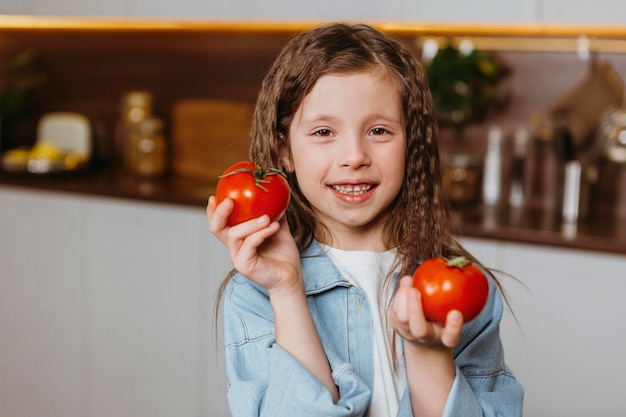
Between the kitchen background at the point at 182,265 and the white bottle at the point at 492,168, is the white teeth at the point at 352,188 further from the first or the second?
the white bottle at the point at 492,168

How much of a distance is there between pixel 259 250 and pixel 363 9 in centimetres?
157

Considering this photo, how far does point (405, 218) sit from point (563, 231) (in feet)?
3.65

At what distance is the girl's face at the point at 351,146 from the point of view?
115cm

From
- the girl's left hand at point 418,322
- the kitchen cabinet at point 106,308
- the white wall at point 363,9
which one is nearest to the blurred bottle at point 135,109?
the white wall at point 363,9

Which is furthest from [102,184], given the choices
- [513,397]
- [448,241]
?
[513,397]

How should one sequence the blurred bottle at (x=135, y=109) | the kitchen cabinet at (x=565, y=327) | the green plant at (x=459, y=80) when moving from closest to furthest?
the kitchen cabinet at (x=565, y=327) < the green plant at (x=459, y=80) < the blurred bottle at (x=135, y=109)

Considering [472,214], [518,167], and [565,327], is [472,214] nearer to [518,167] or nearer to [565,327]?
[518,167]

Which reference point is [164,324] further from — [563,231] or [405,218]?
[405,218]

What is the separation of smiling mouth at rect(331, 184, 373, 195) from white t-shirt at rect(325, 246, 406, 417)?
0.12m

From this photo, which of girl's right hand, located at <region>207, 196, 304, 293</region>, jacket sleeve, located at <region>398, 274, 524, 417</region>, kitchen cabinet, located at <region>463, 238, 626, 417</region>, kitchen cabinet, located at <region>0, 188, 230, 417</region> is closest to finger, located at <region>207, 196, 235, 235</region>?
girl's right hand, located at <region>207, 196, 304, 293</region>

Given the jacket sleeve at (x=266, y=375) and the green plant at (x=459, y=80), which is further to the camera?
the green plant at (x=459, y=80)

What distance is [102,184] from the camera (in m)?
2.90

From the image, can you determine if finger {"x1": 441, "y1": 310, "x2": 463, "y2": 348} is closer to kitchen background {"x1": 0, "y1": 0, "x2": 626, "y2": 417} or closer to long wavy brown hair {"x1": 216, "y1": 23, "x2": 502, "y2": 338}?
long wavy brown hair {"x1": 216, "y1": 23, "x2": 502, "y2": 338}

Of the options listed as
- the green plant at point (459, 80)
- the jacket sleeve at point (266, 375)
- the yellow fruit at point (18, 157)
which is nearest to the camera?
the jacket sleeve at point (266, 375)
